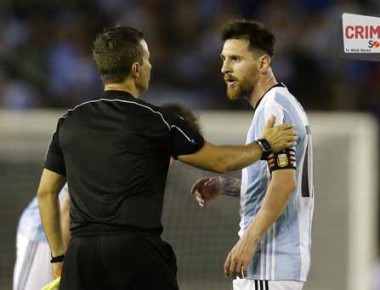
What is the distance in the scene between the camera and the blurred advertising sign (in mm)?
4555

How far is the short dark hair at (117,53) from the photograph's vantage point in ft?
15.5

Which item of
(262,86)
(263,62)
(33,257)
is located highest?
(263,62)

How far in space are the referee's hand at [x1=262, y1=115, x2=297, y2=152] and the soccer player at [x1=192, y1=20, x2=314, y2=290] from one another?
0.03m

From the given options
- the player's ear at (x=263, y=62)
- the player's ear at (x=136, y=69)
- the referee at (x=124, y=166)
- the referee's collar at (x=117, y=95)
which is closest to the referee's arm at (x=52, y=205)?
the referee at (x=124, y=166)

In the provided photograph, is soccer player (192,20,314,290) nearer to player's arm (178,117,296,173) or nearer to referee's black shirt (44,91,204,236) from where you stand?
player's arm (178,117,296,173)

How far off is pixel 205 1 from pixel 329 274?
4260mm

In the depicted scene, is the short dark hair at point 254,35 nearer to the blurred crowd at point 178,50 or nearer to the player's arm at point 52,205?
Answer: the player's arm at point 52,205

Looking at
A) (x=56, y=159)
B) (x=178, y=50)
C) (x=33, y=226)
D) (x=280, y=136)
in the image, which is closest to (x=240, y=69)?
(x=280, y=136)

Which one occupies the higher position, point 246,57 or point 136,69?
point 246,57

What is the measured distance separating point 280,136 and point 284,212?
1.23 feet

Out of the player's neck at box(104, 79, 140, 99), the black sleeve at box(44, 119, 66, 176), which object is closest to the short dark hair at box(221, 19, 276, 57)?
the player's neck at box(104, 79, 140, 99)

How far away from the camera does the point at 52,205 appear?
4953 mm

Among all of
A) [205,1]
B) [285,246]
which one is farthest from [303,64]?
[285,246]

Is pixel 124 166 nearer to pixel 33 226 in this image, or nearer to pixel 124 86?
pixel 124 86
